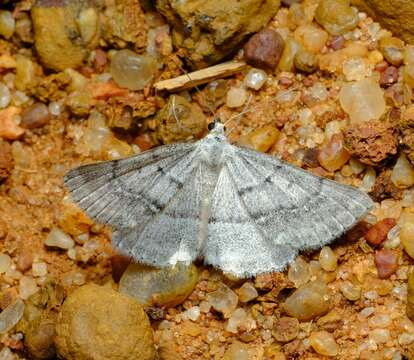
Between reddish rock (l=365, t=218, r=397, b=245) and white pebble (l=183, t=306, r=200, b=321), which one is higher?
reddish rock (l=365, t=218, r=397, b=245)

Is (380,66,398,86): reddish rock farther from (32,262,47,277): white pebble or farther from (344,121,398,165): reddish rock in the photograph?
(32,262,47,277): white pebble

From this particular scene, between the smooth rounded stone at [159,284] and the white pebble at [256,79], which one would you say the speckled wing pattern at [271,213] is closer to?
the smooth rounded stone at [159,284]

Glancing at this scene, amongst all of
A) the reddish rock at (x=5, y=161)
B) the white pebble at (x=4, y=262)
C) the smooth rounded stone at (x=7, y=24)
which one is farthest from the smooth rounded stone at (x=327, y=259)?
the smooth rounded stone at (x=7, y=24)

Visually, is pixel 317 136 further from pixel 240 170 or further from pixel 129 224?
pixel 129 224

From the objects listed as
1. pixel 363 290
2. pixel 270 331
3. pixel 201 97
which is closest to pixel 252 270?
pixel 270 331

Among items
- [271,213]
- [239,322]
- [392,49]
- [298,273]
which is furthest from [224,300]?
[392,49]

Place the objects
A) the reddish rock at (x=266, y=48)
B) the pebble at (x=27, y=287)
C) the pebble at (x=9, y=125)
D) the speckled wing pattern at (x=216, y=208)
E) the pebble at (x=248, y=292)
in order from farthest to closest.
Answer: the pebble at (x=9, y=125) → the reddish rock at (x=266, y=48) → the pebble at (x=27, y=287) → the pebble at (x=248, y=292) → the speckled wing pattern at (x=216, y=208)

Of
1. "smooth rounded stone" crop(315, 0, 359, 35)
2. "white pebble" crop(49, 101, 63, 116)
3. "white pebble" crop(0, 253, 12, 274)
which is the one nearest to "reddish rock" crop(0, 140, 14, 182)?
"white pebble" crop(49, 101, 63, 116)
